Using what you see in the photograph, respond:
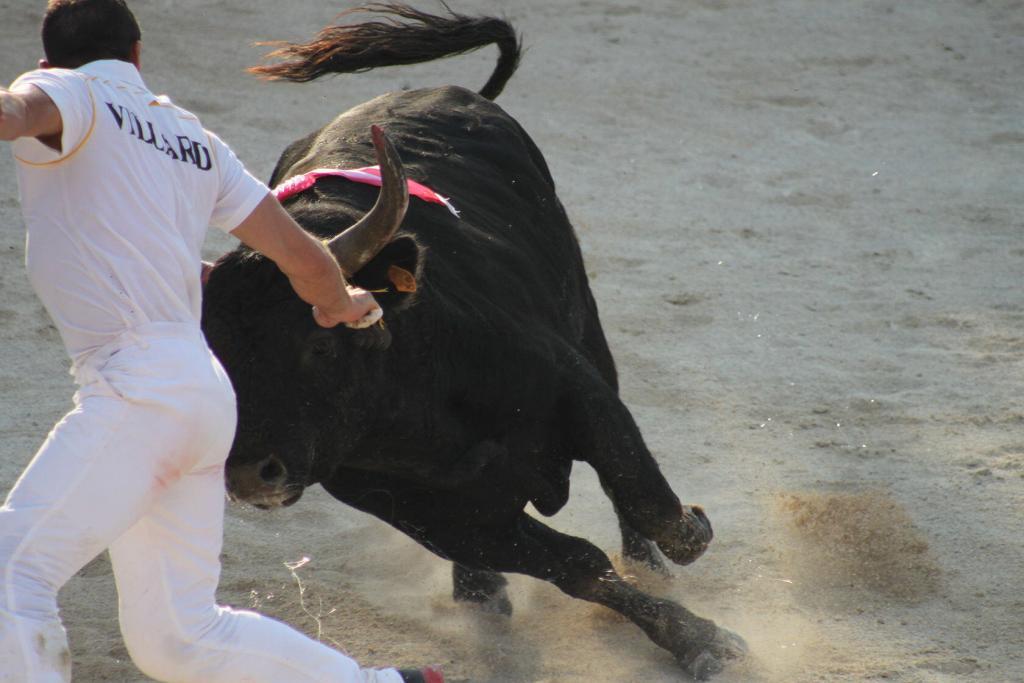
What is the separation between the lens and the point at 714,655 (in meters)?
4.20

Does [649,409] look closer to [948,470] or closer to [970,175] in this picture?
[948,470]

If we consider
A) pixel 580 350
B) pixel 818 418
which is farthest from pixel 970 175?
pixel 580 350

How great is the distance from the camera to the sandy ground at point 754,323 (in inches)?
176

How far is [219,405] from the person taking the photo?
2.93 m

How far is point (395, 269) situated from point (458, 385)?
56cm

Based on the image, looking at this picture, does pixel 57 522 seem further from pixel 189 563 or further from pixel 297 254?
pixel 297 254

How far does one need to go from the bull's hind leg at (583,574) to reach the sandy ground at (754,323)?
0.11 meters

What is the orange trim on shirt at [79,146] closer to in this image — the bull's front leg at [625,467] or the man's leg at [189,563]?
the man's leg at [189,563]

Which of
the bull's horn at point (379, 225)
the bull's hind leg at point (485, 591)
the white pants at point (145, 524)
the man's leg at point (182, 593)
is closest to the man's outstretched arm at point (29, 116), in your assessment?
the white pants at point (145, 524)

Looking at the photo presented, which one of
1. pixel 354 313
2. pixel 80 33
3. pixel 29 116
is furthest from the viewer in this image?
pixel 354 313

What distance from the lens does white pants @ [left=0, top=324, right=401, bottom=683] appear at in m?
2.73

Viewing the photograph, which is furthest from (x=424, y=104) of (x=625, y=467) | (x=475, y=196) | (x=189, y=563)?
(x=189, y=563)

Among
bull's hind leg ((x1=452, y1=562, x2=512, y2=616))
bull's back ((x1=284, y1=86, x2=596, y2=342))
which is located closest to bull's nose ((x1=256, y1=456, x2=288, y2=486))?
bull's back ((x1=284, y1=86, x2=596, y2=342))

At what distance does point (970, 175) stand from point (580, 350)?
4751mm
